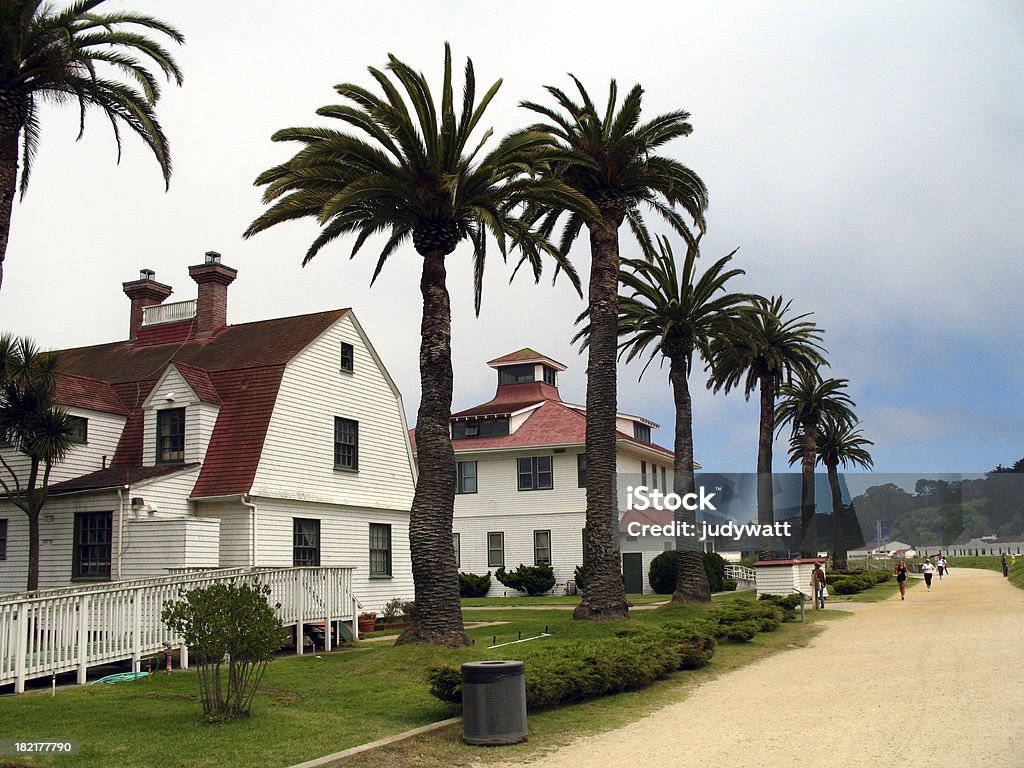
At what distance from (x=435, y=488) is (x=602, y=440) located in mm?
7298

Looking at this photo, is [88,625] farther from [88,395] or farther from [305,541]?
[88,395]

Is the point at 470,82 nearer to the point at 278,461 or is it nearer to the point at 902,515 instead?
the point at 278,461

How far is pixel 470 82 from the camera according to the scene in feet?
65.3

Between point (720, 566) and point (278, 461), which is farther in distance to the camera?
point (720, 566)

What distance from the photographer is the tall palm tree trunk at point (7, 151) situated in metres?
14.2

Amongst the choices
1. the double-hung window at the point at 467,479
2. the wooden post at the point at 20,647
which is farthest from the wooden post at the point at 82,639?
the double-hung window at the point at 467,479

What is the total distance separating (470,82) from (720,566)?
30.9 meters

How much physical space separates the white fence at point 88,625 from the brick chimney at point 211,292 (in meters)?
12.7

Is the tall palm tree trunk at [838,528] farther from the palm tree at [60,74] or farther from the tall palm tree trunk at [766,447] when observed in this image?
the palm tree at [60,74]

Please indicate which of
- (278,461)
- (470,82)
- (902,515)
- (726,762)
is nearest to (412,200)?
(470,82)

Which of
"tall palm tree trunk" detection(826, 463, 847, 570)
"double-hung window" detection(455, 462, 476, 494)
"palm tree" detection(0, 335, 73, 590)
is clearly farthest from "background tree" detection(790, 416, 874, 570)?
"palm tree" detection(0, 335, 73, 590)

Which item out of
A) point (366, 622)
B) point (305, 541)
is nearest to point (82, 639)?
point (305, 541)

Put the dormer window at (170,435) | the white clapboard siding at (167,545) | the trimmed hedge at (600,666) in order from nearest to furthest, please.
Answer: the trimmed hedge at (600,666)
the white clapboard siding at (167,545)
the dormer window at (170,435)

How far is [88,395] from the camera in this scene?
26.4 m
